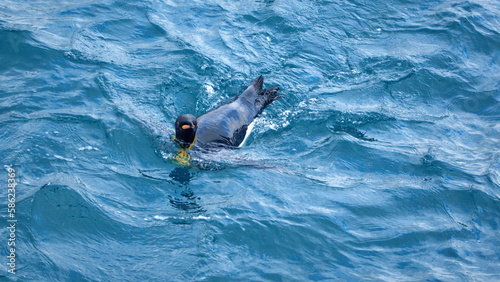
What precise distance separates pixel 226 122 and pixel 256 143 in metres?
0.62

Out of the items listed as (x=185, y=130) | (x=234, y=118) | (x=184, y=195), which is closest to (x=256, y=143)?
(x=234, y=118)

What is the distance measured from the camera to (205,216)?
700 centimetres

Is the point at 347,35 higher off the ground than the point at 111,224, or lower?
higher

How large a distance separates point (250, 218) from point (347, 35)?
6.37 metres

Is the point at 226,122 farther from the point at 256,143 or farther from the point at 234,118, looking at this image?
the point at 256,143

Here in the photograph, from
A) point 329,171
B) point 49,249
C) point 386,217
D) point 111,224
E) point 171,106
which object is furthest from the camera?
point 171,106

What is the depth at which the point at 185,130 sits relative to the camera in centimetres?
770

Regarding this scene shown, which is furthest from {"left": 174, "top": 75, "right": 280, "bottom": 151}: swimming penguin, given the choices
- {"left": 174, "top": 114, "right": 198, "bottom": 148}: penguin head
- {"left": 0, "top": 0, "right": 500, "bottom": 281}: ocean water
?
{"left": 0, "top": 0, "right": 500, "bottom": 281}: ocean water

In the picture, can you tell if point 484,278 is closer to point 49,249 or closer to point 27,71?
point 49,249

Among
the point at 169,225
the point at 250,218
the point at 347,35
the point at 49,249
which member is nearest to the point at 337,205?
the point at 250,218

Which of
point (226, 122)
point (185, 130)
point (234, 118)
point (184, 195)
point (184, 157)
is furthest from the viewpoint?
point (234, 118)

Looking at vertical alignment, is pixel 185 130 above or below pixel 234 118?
above

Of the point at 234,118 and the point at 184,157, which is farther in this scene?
the point at 234,118

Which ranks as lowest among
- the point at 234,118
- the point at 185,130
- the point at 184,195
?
the point at 184,195
